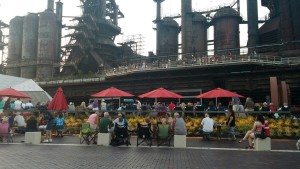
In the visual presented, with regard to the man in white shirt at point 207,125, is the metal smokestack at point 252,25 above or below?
above

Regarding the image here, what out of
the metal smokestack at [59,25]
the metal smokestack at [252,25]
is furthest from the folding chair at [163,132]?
the metal smokestack at [59,25]

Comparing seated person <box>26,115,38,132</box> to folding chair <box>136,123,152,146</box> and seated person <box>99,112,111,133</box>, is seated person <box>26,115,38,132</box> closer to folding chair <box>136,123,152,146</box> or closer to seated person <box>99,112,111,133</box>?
seated person <box>99,112,111,133</box>

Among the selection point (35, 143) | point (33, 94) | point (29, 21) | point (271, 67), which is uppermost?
point (29, 21)

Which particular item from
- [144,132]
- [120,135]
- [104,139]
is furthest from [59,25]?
[144,132]

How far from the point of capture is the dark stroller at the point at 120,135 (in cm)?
1448

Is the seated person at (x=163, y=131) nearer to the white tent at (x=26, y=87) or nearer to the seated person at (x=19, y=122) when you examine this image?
the seated person at (x=19, y=122)

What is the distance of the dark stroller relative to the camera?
14.5m

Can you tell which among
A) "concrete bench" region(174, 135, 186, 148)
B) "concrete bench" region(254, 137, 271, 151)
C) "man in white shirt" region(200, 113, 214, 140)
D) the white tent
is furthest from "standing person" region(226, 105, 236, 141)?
the white tent

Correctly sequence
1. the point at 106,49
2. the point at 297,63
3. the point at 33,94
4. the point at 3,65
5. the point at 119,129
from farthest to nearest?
the point at 3,65 < the point at 106,49 < the point at 33,94 < the point at 297,63 < the point at 119,129

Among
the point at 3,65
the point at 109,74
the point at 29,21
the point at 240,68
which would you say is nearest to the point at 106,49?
the point at 29,21

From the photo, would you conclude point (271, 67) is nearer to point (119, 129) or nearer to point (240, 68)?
point (240, 68)

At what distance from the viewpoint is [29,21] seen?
205 feet

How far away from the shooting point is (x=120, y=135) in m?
14.6

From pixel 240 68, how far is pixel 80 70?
31511 millimetres
